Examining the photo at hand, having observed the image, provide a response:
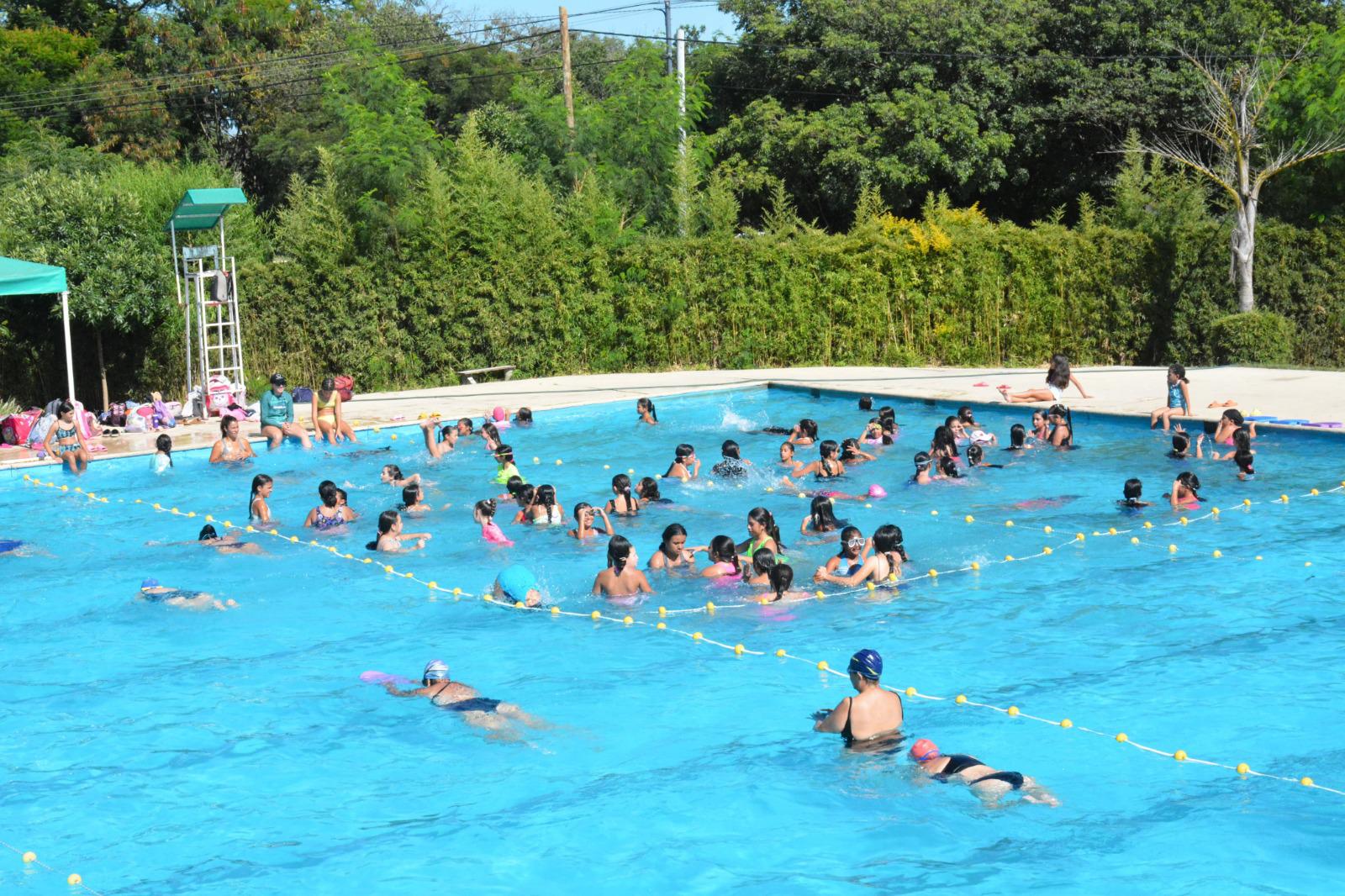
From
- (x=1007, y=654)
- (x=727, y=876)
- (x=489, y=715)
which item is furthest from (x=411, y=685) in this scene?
(x=1007, y=654)

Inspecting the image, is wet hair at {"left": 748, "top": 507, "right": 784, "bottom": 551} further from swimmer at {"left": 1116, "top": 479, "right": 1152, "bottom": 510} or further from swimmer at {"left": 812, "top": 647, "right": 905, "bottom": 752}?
swimmer at {"left": 1116, "top": 479, "right": 1152, "bottom": 510}

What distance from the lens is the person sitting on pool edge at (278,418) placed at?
20.0 meters

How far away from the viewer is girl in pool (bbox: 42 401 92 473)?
1845 centimetres

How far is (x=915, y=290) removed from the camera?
26.6 meters

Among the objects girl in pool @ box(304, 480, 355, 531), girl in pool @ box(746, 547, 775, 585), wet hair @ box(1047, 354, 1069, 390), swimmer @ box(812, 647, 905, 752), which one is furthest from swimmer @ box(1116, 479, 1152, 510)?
girl in pool @ box(304, 480, 355, 531)

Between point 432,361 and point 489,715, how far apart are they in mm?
17500

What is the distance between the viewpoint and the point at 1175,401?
733 inches

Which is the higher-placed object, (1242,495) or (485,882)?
(1242,495)

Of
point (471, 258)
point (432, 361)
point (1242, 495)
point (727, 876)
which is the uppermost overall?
point (471, 258)

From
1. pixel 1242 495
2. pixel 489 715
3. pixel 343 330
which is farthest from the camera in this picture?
pixel 343 330

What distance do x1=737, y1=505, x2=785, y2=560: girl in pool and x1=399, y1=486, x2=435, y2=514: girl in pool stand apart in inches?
167

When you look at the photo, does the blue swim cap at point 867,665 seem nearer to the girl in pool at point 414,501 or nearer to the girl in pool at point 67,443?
the girl in pool at point 414,501

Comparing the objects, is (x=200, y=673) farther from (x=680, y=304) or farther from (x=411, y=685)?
(x=680, y=304)

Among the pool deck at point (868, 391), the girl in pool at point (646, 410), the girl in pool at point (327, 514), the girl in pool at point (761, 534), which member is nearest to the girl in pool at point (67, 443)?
the pool deck at point (868, 391)
